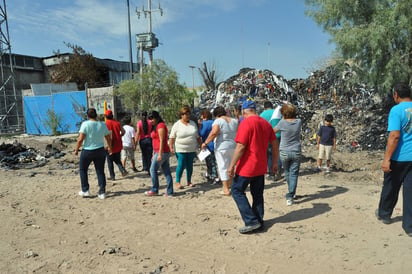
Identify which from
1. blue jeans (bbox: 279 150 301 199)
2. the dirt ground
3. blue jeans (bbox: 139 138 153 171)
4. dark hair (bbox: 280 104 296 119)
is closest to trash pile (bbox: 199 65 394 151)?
blue jeans (bbox: 139 138 153 171)

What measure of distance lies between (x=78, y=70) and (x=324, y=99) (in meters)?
19.6

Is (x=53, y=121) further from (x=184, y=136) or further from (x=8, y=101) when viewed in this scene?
(x=184, y=136)

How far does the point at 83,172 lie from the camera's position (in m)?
6.50

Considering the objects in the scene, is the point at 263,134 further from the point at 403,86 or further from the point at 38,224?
the point at 38,224

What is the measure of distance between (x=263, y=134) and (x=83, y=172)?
12.6 feet

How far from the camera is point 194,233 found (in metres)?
4.69

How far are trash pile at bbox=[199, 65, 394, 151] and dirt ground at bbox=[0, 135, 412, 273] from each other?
23.0 feet

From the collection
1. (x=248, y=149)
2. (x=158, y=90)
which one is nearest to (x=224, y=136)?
(x=248, y=149)

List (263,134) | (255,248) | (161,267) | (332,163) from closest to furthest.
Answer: (161,267)
(255,248)
(263,134)
(332,163)

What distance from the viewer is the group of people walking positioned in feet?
14.0

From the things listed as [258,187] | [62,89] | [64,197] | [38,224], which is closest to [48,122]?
[62,89]

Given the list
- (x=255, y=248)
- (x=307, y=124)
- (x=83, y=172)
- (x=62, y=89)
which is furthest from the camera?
(x=62, y=89)

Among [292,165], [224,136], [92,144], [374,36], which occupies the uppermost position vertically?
[374,36]

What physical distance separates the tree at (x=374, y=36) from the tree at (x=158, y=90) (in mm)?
6768
